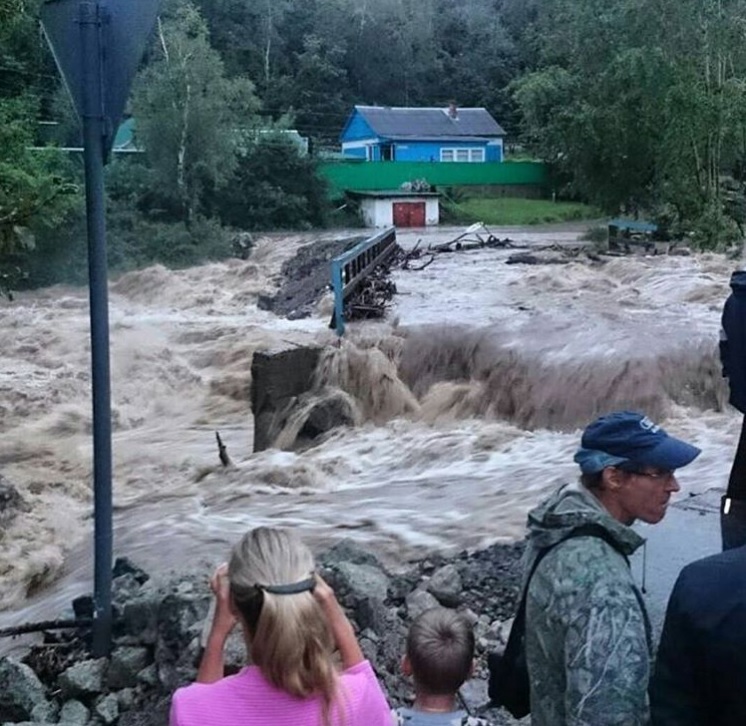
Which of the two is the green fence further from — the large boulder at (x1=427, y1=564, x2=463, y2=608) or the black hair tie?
the black hair tie

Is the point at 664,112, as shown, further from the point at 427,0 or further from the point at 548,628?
the point at 427,0

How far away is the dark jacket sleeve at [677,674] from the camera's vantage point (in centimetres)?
218

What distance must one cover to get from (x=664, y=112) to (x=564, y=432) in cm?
2340

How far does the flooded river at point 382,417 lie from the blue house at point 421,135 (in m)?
34.6

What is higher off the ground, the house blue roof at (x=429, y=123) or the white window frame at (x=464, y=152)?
the house blue roof at (x=429, y=123)

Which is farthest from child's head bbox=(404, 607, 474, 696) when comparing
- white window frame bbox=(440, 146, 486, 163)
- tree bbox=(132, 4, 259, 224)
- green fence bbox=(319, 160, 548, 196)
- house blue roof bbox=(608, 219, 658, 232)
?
white window frame bbox=(440, 146, 486, 163)

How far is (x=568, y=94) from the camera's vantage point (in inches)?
1534

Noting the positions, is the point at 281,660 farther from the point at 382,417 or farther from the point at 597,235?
the point at 597,235

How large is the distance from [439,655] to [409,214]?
44446 mm

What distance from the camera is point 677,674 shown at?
2213 millimetres

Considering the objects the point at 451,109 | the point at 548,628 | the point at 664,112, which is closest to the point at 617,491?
the point at 548,628

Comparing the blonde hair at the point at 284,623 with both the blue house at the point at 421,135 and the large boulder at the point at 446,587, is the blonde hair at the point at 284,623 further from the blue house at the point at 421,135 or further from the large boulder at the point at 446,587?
the blue house at the point at 421,135

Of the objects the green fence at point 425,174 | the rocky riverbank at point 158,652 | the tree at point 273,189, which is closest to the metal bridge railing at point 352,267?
the rocky riverbank at point 158,652

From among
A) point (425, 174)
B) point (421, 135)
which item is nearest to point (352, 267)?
point (425, 174)
